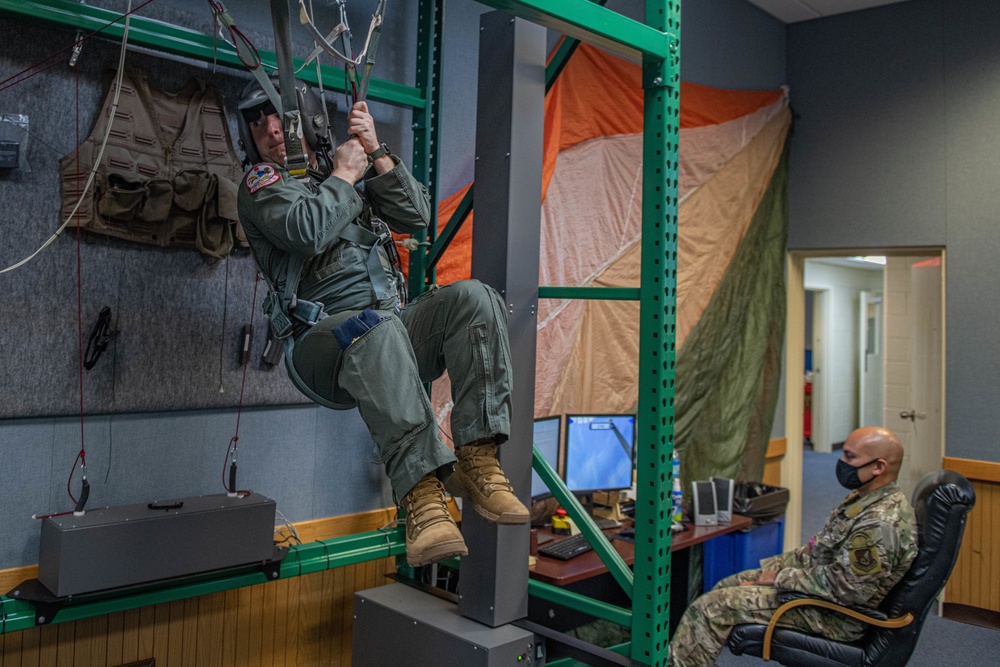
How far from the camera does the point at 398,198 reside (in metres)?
2.02

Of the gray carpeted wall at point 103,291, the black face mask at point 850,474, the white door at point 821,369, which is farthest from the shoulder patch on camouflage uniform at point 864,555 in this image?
the white door at point 821,369

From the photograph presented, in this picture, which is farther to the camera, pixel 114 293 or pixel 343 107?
pixel 343 107

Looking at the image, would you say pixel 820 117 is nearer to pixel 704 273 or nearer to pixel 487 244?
pixel 704 273

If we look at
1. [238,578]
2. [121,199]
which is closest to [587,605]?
[238,578]

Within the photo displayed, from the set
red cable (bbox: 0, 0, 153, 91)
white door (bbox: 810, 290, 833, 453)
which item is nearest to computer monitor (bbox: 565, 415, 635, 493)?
red cable (bbox: 0, 0, 153, 91)

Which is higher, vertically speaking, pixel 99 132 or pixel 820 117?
pixel 820 117

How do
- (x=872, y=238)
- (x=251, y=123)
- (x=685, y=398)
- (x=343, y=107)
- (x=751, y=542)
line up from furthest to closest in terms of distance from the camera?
→ (x=872, y=238) < (x=685, y=398) < (x=751, y=542) < (x=343, y=107) < (x=251, y=123)

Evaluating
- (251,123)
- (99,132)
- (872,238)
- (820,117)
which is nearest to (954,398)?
(872,238)

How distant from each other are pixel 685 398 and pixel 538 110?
8.40 feet

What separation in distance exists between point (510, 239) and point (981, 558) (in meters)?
3.99

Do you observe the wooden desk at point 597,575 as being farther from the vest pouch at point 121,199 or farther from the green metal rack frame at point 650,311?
the vest pouch at point 121,199

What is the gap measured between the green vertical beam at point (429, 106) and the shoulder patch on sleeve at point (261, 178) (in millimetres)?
1124

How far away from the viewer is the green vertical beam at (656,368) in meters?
1.99

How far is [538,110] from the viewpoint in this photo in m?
2.24
